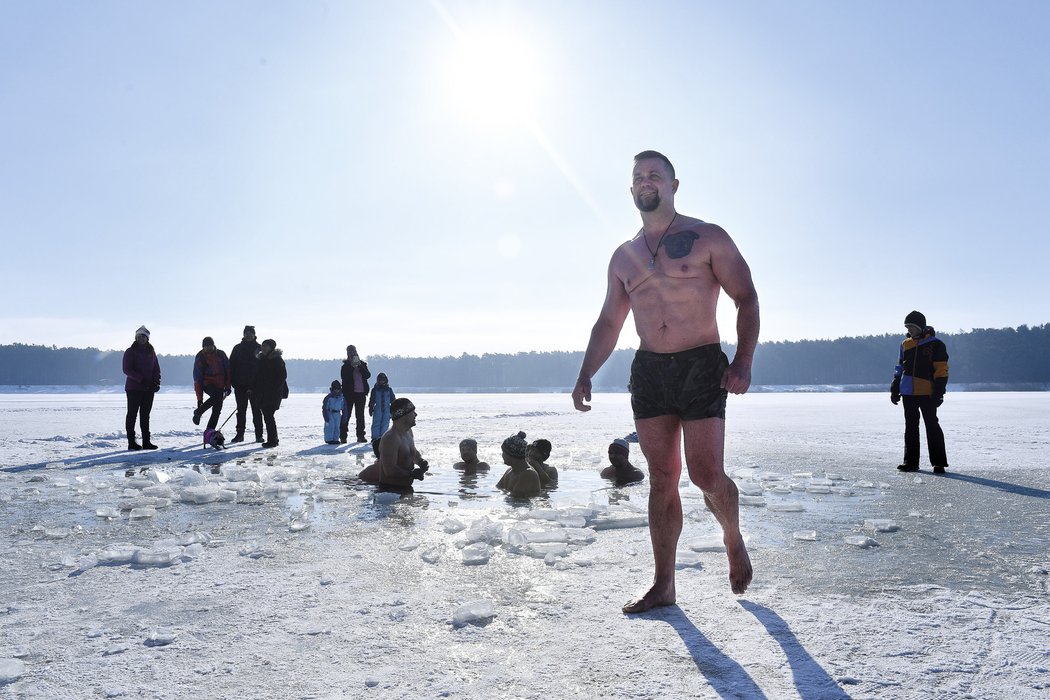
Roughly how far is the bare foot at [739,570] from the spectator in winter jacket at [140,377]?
9888 mm

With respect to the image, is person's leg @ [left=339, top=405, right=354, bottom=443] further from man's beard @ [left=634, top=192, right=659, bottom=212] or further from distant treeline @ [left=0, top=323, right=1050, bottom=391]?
distant treeline @ [left=0, top=323, right=1050, bottom=391]

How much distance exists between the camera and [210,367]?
11.6 m

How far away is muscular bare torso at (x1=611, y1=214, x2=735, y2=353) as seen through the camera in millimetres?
2951

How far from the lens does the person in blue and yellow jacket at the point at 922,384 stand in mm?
7816

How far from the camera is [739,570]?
2.85 m

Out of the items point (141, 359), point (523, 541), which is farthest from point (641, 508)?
point (141, 359)

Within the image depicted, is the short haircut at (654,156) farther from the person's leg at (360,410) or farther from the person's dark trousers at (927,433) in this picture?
the person's leg at (360,410)

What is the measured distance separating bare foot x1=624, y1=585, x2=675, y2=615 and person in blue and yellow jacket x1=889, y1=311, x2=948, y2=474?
6326 mm

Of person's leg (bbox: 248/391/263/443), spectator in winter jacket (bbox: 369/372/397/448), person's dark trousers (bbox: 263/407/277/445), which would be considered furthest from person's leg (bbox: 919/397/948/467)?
person's leg (bbox: 248/391/263/443)

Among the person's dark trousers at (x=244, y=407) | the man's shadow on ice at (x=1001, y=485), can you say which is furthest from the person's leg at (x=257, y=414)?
the man's shadow on ice at (x=1001, y=485)

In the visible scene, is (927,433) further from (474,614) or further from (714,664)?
(474,614)

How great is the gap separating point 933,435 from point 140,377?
11.4 meters

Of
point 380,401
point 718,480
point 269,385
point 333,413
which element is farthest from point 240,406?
point 718,480

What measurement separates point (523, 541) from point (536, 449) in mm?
3044
